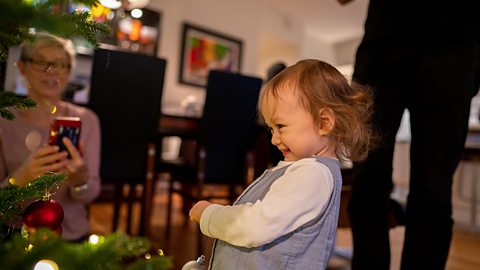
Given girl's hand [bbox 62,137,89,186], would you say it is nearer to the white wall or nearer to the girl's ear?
the girl's ear

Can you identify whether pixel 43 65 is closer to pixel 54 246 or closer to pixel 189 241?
pixel 54 246

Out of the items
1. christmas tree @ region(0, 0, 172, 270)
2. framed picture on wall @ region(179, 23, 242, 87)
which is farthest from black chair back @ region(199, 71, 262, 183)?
framed picture on wall @ region(179, 23, 242, 87)

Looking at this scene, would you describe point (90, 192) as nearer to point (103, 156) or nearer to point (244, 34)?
point (103, 156)

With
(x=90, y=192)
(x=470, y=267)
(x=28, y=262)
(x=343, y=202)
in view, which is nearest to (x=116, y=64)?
(x=90, y=192)

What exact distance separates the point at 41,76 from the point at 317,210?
1.87ft

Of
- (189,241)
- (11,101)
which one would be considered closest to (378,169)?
(11,101)

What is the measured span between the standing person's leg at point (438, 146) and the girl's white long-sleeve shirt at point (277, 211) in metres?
0.45

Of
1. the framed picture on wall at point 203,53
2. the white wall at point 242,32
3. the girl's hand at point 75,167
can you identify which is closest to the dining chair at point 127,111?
the girl's hand at point 75,167

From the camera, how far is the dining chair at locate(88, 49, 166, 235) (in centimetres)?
159

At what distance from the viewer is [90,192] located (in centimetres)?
105

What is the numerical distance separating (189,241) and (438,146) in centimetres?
141

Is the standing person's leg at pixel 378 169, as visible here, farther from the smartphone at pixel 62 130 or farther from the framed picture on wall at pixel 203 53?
the framed picture on wall at pixel 203 53

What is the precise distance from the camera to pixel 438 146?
944 mm

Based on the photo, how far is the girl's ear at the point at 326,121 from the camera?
687 millimetres
